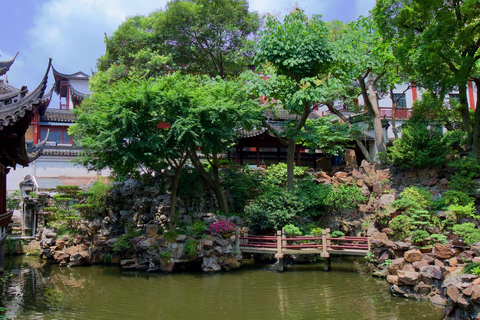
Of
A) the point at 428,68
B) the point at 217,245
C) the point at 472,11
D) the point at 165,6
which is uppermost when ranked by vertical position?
the point at 165,6

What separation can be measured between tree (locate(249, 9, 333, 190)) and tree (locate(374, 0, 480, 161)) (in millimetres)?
2443

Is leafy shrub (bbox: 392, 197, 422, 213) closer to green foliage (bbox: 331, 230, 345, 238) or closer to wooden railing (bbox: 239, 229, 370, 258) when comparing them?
wooden railing (bbox: 239, 229, 370, 258)

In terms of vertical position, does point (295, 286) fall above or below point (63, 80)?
below

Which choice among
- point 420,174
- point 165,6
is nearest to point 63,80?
point 165,6

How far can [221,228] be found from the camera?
15086 millimetres

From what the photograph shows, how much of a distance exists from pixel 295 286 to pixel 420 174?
814cm

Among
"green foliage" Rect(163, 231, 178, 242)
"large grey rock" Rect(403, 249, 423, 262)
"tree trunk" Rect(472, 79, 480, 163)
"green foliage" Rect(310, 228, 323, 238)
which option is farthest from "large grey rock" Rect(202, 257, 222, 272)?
"tree trunk" Rect(472, 79, 480, 163)

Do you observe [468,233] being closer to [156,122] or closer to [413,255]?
[413,255]

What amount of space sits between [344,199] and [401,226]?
4.91 metres

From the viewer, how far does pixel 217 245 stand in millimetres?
14445

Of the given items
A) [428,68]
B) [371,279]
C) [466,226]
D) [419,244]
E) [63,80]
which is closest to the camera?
[466,226]

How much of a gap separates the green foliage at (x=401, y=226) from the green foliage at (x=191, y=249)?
6.59 meters

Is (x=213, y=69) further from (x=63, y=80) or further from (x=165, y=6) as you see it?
(x=63, y=80)

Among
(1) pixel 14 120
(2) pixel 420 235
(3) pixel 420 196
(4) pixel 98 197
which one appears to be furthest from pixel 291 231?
(1) pixel 14 120
